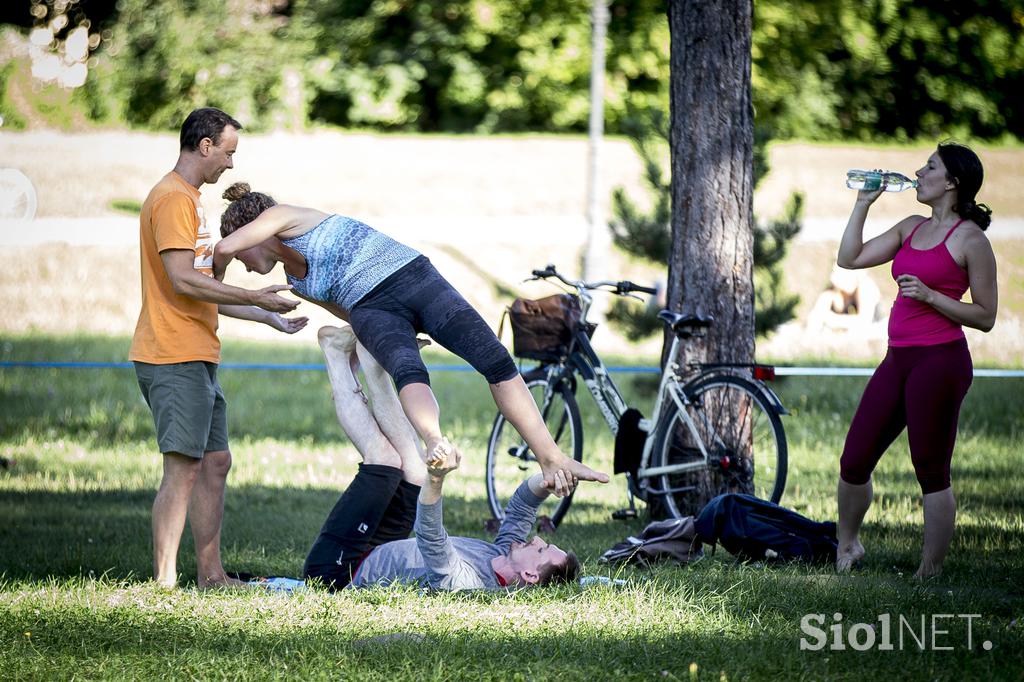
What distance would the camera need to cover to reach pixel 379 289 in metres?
5.25

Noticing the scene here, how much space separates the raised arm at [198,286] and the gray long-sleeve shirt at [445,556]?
44.4 inches

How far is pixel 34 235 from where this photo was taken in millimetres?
18312

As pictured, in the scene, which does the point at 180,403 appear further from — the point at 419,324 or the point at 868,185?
the point at 868,185

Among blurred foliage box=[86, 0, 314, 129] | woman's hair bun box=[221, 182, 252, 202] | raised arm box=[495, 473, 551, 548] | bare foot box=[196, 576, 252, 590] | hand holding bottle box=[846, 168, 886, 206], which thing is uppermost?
blurred foliage box=[86, 0, 314, 129]

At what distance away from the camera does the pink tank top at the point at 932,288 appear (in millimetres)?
5066

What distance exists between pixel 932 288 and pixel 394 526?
101 inches

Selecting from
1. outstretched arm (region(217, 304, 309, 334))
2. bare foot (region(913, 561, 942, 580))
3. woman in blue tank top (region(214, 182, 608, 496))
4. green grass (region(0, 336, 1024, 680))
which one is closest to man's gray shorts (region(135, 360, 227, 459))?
outstretched arm (region(217, 304, 309, 334))

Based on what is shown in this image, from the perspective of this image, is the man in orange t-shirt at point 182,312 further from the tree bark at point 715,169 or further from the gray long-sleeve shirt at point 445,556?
the tree bark at point 715,169

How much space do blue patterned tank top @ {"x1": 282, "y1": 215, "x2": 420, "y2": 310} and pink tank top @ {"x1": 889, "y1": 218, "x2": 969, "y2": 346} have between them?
7.18 feet

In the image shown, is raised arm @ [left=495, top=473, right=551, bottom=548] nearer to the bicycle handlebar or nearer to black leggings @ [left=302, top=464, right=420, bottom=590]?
black leggings @ [left=302, top=464, right=420, bottom=590]

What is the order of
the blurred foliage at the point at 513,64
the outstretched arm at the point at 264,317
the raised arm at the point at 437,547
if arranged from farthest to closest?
the blurred foliage at the point at 513,64
the outstretched arm at the point at 264,317
the raised arm at the point at 437,547

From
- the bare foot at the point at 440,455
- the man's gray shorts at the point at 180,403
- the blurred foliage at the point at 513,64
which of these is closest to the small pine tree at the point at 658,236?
the man's gray shorts at the point at 180,403

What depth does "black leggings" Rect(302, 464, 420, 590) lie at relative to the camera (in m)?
5.05

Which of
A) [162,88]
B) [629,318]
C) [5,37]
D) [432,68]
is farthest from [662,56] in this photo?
[629,318]
